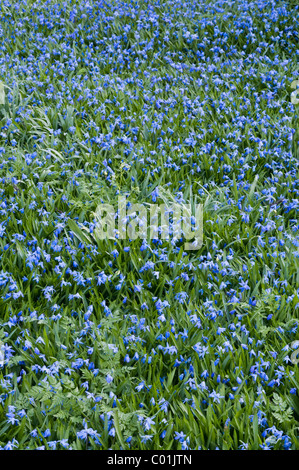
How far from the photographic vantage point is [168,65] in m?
7.06

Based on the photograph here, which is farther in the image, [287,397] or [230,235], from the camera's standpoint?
[230,235]

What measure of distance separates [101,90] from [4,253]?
2795 mm

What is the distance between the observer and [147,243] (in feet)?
13.9

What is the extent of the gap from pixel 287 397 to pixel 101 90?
13.7ft

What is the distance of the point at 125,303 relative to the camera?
3.95m

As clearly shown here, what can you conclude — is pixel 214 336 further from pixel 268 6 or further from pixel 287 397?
pixel 268 6

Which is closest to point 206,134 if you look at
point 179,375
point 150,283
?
point 150,283

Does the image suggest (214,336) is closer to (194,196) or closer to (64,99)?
(194,196)

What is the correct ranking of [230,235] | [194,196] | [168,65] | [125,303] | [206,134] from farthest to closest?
[168,65], [206,134], [194,196], [230,235], [125,303]

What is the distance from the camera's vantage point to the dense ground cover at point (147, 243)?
3.12 meters

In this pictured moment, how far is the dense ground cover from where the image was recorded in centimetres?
312

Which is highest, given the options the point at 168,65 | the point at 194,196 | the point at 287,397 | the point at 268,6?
the point at 268,6

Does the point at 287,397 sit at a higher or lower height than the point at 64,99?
lower
